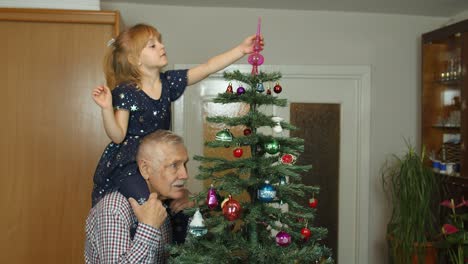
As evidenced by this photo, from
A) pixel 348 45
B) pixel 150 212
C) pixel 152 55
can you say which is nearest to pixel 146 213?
pixel 150 212

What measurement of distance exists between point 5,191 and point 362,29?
101 inches

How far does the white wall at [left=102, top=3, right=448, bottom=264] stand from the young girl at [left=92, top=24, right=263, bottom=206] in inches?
70.0

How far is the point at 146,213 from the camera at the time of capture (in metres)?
1.39

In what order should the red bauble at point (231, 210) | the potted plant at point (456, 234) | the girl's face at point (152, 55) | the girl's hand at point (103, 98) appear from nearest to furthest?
the red bauble at point (231, 210)
the girl's hand at point (103, 98)
the girl's face at point (152, 55)
the potted plant at point (456, 234)

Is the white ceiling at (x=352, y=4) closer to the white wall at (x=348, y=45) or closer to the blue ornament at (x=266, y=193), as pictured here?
the white wall at (x=348, y=45)

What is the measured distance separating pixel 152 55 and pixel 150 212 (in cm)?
50

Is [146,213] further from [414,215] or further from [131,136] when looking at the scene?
[414,215]

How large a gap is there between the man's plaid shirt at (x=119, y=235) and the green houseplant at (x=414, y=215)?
2120 mm

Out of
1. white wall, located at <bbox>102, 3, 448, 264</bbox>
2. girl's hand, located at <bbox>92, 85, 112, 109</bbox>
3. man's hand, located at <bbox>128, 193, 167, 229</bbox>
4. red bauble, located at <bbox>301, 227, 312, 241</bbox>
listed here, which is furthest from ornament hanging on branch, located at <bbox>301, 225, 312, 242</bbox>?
white wall, located at <bbox>102, 3, 448, 264</bbox>

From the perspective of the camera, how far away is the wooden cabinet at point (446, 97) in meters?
3.12

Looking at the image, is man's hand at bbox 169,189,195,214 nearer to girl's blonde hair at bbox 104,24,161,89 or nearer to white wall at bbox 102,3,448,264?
girl's blonde hair at bbox 104,24,161,89

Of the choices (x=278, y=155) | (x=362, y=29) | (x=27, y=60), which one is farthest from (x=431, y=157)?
(x=27, y=60)

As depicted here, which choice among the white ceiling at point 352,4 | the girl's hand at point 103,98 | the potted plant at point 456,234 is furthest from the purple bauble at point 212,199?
the white ceiling at point 352,4

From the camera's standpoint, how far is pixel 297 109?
12.0 ft
